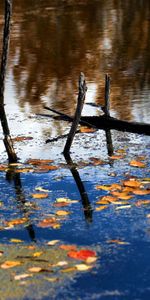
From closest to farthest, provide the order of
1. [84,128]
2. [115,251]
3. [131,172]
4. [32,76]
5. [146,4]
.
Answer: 1. [115,251]
2. [131,172]
3. [84,128]
4. [32,76]
5. [146,4]

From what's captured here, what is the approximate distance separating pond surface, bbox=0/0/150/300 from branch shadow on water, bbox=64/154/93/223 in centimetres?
1

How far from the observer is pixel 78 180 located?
7.74m

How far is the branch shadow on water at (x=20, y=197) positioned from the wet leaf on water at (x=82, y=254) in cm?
50

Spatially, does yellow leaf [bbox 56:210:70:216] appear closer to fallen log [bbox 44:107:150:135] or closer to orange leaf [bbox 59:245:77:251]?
orange leaf [bbox 59:245:77:251]

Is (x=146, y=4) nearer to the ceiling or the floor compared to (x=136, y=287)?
nearer to the floor

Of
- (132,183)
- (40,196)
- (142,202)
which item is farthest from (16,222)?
(132,183)

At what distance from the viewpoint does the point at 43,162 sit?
27.9ft

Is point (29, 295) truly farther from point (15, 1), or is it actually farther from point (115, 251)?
point (15, 1)

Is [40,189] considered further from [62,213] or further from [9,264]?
[9,264]

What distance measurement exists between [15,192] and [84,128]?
3.02m

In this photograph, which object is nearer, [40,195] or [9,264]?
[9,264]

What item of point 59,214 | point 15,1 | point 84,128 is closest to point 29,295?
point 59,214

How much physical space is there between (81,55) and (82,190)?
462 inches

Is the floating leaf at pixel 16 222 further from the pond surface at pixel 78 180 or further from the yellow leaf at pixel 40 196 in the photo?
the yellow leaf at pixel 40 196
